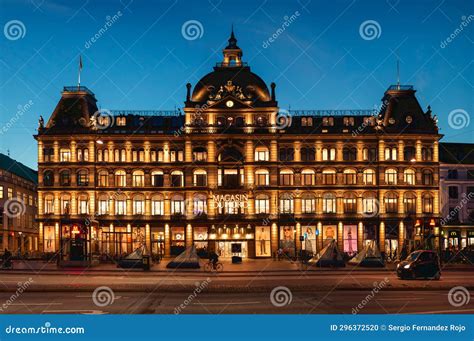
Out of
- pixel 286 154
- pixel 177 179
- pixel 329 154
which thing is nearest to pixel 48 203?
pixel 177 179

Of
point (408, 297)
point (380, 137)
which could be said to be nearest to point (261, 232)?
point (380, 137)

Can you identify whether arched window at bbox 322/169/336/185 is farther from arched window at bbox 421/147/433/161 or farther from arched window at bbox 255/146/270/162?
arched window at bbox 421/147/433/161

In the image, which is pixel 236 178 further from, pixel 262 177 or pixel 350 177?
pixel 350 177

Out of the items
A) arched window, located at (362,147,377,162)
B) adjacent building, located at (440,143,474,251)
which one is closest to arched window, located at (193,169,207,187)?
arched window, located at (362,147,377,162)

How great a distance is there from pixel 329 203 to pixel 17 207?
43.6 meters

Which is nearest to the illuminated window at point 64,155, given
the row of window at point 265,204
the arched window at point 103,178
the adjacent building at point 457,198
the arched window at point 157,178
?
the arched window at point 103,178

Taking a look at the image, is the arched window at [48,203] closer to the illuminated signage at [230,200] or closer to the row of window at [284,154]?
the row of window at [284,154]

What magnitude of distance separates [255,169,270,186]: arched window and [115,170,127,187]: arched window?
16.7 meters

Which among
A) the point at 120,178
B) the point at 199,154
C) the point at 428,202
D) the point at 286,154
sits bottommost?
the point at 428,202

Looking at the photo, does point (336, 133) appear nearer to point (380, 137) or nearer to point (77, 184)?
point (380, 137)

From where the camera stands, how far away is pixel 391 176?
260 feet

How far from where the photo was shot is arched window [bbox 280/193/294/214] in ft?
256

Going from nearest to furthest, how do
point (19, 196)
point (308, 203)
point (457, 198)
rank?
point (308, 203), point (457, 198), point (19, 196)

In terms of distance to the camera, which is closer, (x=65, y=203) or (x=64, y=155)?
(x=65, y=203)
